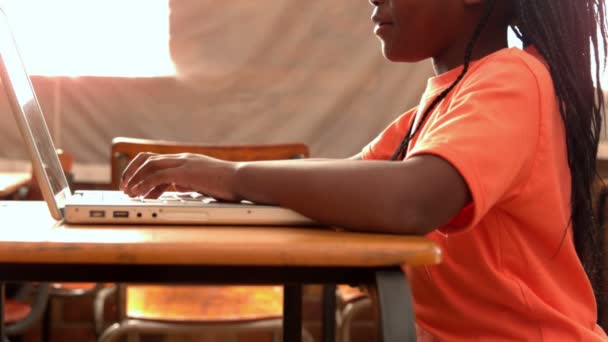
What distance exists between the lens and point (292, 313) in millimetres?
1440

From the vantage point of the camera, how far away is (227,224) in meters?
0.96

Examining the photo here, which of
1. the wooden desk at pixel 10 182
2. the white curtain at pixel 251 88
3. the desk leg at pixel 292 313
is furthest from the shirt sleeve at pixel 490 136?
the white curtain at pixel 251 88

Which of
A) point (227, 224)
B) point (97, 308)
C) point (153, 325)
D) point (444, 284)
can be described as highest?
Result: point (227, 224)

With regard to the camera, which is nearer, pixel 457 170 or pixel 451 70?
pixel 457 170

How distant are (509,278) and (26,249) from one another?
1.92 feet

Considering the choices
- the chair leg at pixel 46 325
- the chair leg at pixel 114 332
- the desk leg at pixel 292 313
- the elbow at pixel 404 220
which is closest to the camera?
the elbow at pixel 404 220

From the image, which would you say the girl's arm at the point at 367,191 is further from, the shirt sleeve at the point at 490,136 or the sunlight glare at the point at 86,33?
the sunlight glare at the point at 86,33

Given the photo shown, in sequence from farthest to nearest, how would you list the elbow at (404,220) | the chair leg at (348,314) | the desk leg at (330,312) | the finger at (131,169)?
the chair leg at (348,314)
the desk leg at (330,312)
the finger at (131,169)
the elbow at (404,220)

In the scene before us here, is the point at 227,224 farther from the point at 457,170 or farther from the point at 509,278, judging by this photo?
the point at 509,278

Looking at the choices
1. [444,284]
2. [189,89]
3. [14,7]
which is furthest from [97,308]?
[444,284]

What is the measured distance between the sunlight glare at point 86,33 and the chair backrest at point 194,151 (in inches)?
37.6

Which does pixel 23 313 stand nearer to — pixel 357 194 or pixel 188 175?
pixel 188 175

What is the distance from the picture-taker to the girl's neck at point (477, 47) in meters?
1.21

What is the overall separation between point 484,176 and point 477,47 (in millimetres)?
335
